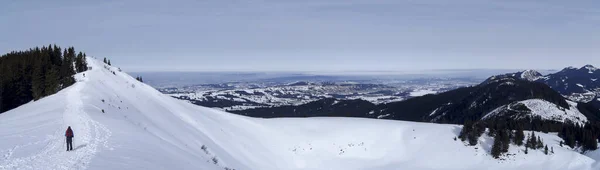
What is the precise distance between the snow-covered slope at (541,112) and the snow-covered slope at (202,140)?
353 feet

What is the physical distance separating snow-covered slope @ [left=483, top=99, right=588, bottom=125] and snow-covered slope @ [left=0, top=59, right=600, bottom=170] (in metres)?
108

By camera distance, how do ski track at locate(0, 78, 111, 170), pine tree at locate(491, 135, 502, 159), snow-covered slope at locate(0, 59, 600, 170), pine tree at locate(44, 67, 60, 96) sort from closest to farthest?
ski track at locate(0, 78, 111, 170) < snow-covered slope at locate(0, 59, 600, 170) < pine tree at locate(491, 135, 502, 159) < pine tree at locate(44, 67, 60, 96)

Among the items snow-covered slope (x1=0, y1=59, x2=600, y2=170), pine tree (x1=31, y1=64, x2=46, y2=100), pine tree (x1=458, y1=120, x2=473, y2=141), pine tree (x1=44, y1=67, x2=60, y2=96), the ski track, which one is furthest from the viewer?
pine tree (x1=31, y1=64, x2=46, y2=100)

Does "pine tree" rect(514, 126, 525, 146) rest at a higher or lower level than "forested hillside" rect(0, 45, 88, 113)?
lower

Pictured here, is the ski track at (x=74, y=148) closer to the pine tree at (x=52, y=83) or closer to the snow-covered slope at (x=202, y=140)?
the snow-covered slope at (x=202, y=140)

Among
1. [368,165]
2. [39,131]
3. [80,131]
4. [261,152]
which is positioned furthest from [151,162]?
[368,165]

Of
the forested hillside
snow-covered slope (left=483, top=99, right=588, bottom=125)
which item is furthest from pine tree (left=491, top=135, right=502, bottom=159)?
snow-covered slope (left=483, top=99, right=588, bottom=125)

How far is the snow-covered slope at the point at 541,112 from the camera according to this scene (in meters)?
140

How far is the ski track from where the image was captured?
15.1 meters

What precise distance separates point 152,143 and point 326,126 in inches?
1299

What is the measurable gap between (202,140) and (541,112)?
5781 inches

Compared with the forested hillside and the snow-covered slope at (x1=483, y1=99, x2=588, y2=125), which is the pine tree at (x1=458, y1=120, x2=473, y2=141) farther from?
the snow-covered slope at (x1=483, y1=99, x2=588, y2=125)

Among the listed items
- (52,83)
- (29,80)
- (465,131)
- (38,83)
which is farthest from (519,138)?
(29,80)

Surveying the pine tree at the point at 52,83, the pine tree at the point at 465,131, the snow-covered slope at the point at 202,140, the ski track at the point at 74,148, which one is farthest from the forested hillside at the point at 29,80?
the pine tree at the point at 465,131
